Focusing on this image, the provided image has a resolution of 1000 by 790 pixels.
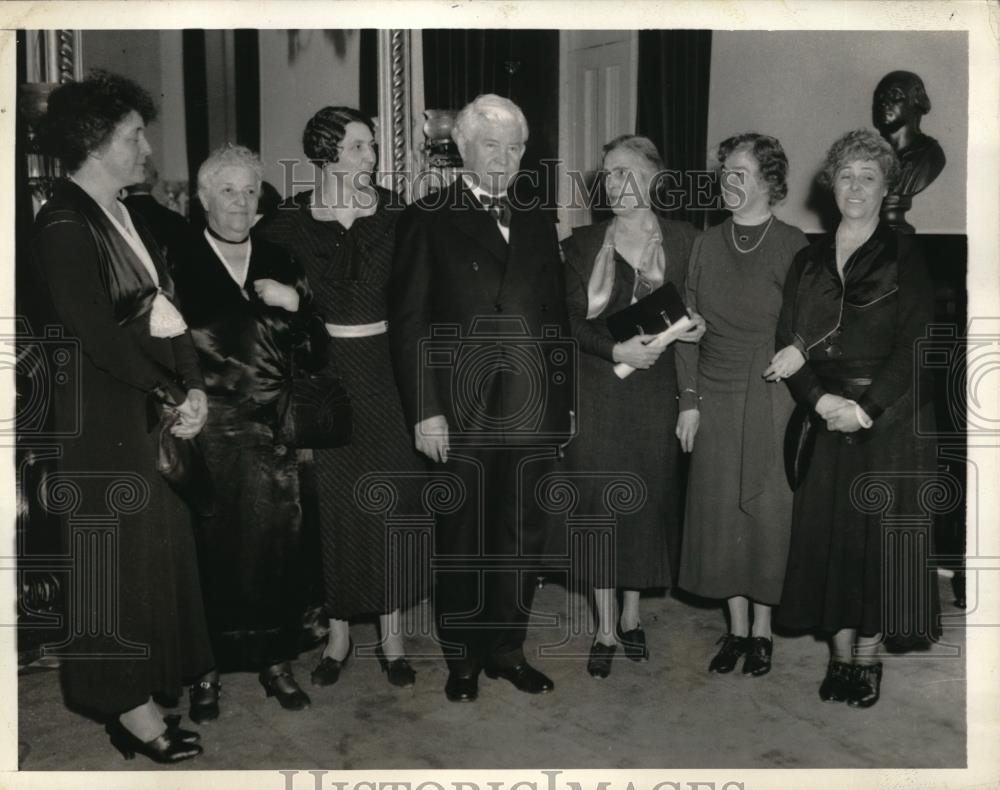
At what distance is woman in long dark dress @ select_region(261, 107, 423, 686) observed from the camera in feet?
13.3

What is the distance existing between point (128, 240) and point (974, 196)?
3.08 meters

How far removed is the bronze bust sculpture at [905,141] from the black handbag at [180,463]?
9.16 ft

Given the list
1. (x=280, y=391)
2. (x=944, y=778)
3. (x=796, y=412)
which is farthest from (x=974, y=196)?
(x=280, y=391)

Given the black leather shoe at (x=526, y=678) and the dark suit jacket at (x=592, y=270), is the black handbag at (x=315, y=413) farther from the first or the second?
the black leather shoe at (x=526, y=678)

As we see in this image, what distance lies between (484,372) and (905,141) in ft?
6.35

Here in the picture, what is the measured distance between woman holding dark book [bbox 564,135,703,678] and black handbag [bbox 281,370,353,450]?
2.99 feet

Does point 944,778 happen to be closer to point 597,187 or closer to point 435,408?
point 435,408

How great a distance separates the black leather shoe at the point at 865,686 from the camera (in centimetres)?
410

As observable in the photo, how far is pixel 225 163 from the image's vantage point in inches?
156

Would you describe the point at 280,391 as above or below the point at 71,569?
above

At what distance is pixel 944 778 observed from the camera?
Result: 3.91 m

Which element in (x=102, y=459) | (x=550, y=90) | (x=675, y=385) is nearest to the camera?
(x=102, y=459)

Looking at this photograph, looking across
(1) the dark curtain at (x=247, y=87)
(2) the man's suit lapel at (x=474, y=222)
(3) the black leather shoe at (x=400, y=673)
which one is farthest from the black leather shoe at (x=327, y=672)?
(1) the dark curtain at (x=247, y=87)

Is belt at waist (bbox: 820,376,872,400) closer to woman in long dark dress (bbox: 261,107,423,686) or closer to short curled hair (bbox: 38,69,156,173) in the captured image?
woman in long dark dress (bbox: 261,107,423,686)
